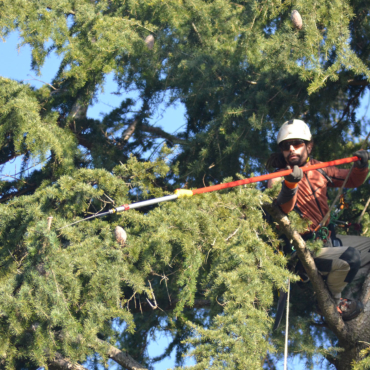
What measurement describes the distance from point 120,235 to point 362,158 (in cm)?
204

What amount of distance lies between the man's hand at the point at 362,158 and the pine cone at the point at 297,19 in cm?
148

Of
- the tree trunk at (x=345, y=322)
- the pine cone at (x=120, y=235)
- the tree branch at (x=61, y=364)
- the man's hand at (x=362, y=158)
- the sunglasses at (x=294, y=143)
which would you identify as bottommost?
the tree branch at (x=61, y=364)

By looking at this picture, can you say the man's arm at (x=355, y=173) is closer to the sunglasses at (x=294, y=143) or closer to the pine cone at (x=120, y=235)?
the sunglasses at (x=294, y=143)

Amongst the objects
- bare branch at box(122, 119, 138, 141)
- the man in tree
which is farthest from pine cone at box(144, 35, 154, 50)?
the man in tree

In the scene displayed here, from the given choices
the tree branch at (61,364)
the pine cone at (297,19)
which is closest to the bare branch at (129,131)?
the pine cone at (297,19)

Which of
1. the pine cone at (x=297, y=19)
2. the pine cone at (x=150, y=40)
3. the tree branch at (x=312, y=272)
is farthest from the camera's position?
the pine cone at (x=150, y=40)

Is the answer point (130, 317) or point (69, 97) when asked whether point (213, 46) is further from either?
point (130, 317)

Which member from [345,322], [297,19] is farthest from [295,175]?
[297,19]

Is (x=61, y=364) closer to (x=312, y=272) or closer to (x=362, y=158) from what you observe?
(x=312, y=272)

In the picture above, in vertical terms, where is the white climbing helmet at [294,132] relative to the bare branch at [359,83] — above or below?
below

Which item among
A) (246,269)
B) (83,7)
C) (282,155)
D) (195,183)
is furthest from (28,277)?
(83,7)

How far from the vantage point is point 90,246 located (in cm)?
468

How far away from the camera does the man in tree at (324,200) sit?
4867mm

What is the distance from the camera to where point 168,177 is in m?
6.77
